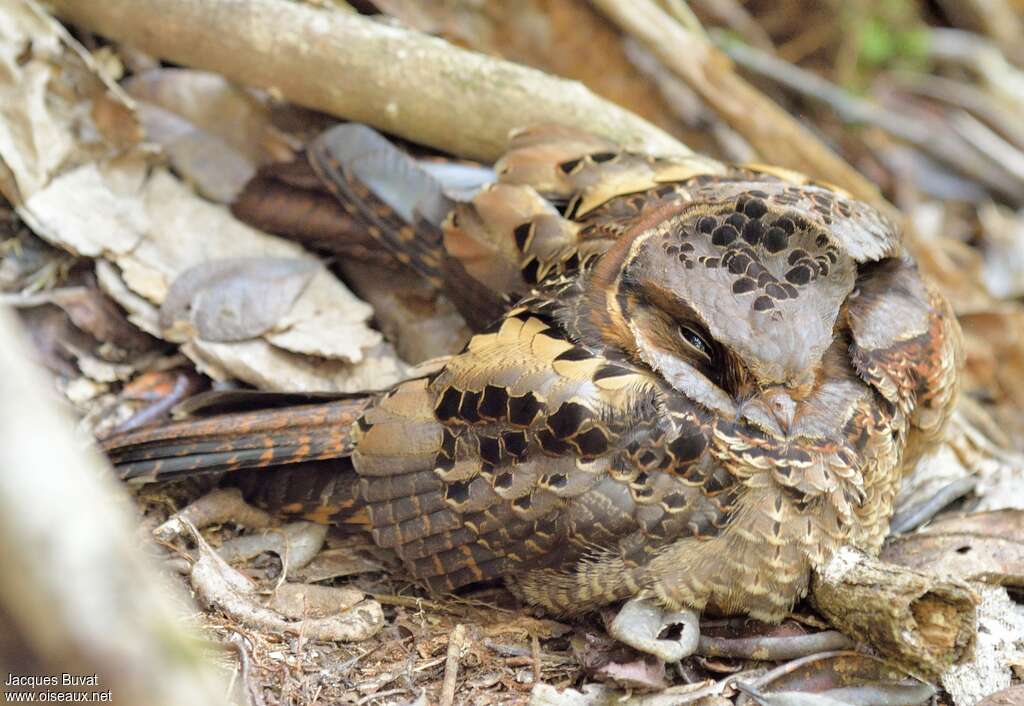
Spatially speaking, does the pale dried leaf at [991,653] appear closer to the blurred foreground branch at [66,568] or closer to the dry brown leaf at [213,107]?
the blurred foreground branch at [66,568]

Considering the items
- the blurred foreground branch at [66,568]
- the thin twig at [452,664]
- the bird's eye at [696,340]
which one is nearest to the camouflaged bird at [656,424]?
the bird's eye at [696,340]

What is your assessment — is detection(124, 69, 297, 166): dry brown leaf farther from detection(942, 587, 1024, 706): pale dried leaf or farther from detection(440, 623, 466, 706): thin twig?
detection(942, 587, 1024, 706): pale dried leaf

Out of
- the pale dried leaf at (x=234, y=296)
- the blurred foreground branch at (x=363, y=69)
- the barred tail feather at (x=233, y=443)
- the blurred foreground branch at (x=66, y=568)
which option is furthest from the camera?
the blurred foreground branch at (x=363, y=69)

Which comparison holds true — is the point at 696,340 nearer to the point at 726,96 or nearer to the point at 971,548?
the point at 971,548

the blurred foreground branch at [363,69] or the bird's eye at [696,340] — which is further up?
the bird's eye at [696,340]

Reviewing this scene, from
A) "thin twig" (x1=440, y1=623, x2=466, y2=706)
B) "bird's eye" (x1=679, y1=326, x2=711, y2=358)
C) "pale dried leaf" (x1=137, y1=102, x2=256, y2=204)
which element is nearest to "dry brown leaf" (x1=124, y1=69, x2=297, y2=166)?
"pale dried leaf" (x1=137, y1=102, x2=256, y2=204)

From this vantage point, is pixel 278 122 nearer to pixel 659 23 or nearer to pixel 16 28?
pixel 16 28

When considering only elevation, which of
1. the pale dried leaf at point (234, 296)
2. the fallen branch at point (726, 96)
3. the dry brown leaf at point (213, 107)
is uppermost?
the fallen branch at point (726, 96)
